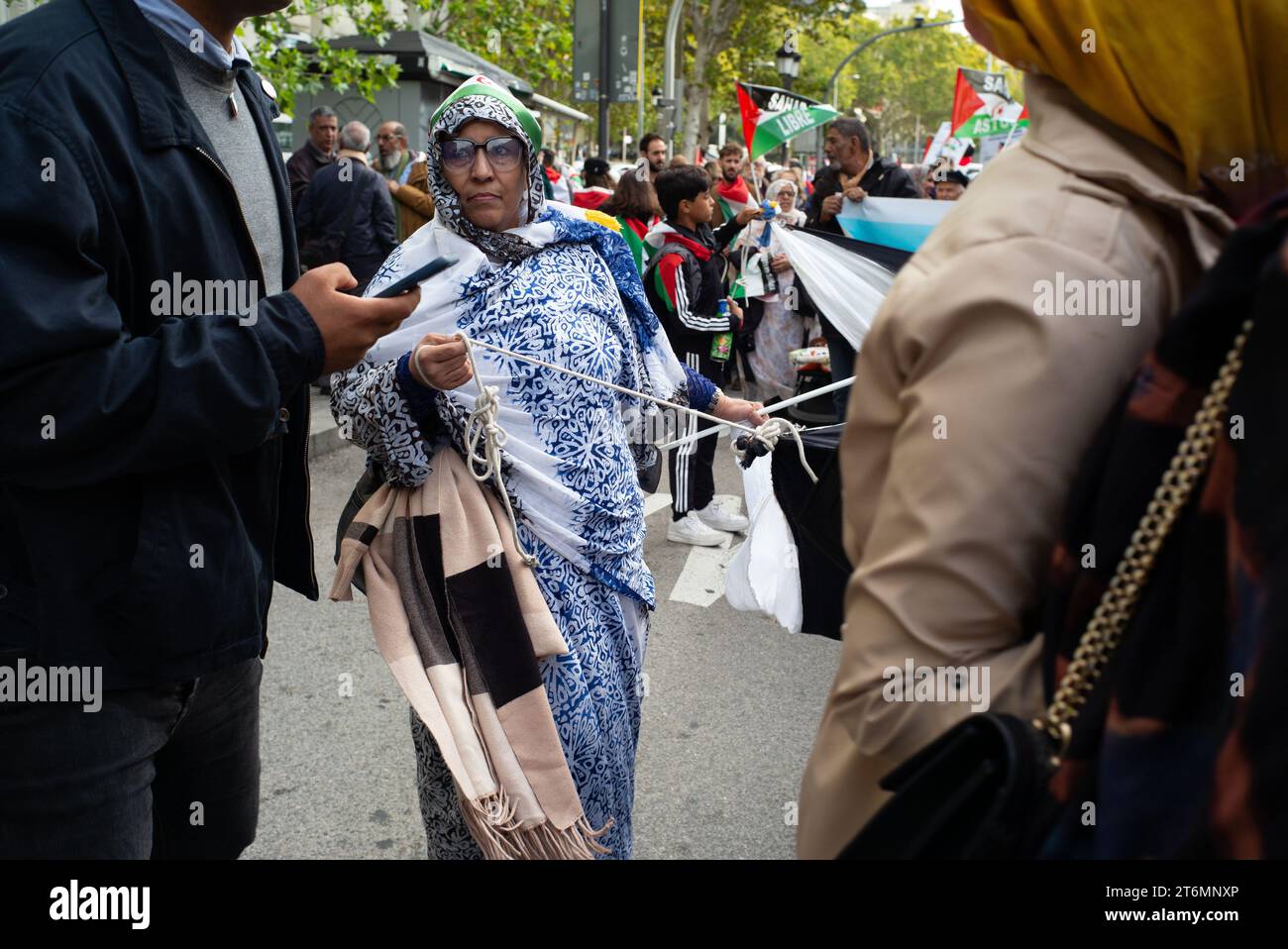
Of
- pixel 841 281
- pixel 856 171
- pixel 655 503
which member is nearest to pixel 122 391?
pixel 841 281

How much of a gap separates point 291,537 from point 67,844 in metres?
0.65

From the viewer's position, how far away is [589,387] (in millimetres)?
2633

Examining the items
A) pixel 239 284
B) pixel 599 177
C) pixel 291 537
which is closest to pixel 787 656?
pixel 291 537

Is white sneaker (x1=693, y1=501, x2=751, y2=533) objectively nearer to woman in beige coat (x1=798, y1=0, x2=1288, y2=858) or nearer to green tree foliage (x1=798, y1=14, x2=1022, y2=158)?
woman in beige coat (x1=798, y1=0, x2=1288, y2=858)

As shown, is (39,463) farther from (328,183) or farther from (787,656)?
(328,183)

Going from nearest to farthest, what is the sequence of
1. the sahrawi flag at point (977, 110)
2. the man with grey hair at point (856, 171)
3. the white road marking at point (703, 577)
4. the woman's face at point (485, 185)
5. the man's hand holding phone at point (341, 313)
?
1. the man's hand holding phone at point (341, 313)
2. the woman's face at point (485, 185)
3. the white road marking at point (703, 577)
4. the man with grey hair at point (856, 171)
5. the sahrawi flag at point (977, 110)

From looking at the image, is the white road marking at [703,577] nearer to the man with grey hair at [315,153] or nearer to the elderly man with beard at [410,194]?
the elderly man with beard at [410,194]

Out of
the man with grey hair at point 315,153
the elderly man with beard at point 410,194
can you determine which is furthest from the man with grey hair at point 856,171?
the man with grey hair at point 315,153

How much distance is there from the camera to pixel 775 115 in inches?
401

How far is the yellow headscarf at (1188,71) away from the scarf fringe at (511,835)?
1.84 m

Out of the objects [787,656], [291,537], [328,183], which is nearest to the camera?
[291,537]

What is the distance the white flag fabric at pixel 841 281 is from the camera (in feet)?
13.2

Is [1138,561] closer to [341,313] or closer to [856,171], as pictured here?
[341,313]
